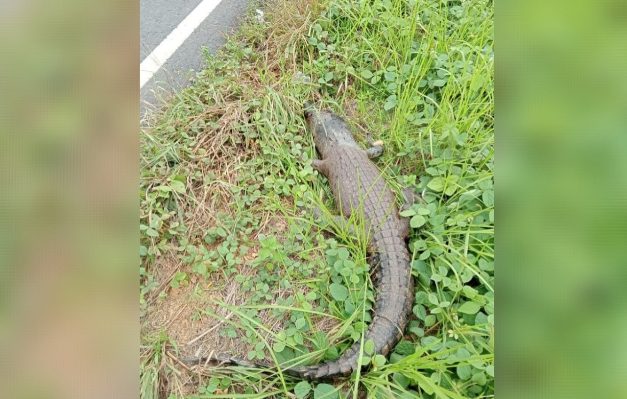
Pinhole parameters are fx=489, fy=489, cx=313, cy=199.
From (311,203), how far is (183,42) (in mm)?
1869

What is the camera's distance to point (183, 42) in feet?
12.6

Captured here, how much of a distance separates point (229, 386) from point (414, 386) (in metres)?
0.83

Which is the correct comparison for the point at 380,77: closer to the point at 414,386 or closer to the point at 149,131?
the point at 149,131

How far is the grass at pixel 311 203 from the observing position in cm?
224

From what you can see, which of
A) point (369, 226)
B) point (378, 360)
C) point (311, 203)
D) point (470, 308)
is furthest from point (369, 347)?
point (311, 203)

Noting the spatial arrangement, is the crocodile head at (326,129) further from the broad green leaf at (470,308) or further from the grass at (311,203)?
the broad green leaf at (470,308)

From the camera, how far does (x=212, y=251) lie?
2.74 m

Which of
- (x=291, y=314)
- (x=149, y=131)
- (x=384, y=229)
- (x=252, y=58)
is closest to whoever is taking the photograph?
(x=291, y=314)
